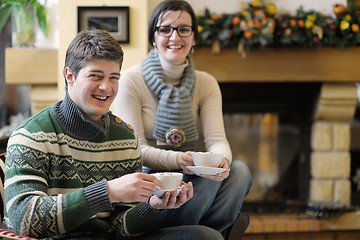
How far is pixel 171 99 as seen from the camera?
213 centimetres

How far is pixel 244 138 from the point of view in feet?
11.6

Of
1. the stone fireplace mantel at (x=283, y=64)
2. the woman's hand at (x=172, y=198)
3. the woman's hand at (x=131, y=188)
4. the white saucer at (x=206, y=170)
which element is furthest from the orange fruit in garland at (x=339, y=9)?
the woman's hand at (x=131, y=188)

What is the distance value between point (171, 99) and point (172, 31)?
246 mm

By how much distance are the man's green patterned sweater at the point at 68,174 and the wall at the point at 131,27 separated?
1082 millimetres

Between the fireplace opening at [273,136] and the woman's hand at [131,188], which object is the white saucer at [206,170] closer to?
the woman's hand at [131,188]

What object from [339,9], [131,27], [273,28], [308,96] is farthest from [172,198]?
[308,96]

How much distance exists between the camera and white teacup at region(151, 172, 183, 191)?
145 cm

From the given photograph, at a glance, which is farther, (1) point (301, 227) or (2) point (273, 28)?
(1) point (301, 227)

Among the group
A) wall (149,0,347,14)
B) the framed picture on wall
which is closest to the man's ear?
the framed picture on wall

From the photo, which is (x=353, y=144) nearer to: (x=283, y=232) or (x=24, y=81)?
(x=283, y=232)

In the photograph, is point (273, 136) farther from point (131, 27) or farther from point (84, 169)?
point (84, 169)

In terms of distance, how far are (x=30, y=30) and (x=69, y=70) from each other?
5.20 ft

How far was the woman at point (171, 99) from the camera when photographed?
6.76 ft

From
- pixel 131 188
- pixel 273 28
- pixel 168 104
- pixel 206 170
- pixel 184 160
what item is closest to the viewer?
pixel 131 188
